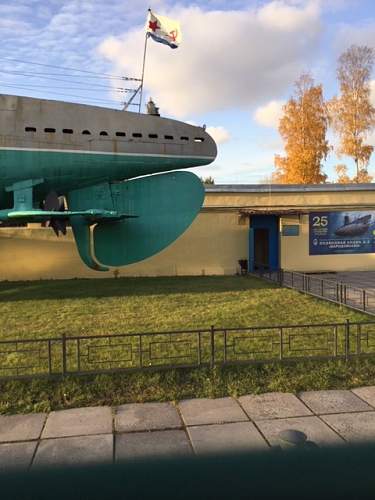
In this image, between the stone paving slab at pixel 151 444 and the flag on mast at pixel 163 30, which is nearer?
the stone paving slab at pixel 151 444

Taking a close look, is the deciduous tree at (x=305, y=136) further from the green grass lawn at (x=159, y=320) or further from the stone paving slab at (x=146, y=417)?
the stone paving slab at (x=146, y=417)

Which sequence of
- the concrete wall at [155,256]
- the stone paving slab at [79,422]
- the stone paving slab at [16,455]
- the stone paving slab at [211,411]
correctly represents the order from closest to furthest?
the stone paving slab at [16,455] → the stone paving slab at [79,422] → the stone paving slab at [211,411] → the concrete wall at [155,256]

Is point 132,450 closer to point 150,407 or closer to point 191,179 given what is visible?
point 150,407

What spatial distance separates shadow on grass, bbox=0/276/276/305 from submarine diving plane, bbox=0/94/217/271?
8.51 feet

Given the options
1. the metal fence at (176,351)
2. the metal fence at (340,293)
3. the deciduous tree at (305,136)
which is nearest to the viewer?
the metal fence at (176,351)

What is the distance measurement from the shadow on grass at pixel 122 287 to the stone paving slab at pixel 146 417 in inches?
334

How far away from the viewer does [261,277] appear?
60.0 ft

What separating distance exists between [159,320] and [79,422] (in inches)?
199

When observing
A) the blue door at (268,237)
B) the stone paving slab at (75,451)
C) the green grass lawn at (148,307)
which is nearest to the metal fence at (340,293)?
the green grass lawn at (148,307)

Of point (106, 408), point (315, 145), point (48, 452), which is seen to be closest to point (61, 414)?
point (106, 408)

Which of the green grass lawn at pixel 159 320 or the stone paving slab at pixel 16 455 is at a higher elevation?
the green grass lawn at pixel 159 320

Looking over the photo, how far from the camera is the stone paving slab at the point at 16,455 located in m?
4.18

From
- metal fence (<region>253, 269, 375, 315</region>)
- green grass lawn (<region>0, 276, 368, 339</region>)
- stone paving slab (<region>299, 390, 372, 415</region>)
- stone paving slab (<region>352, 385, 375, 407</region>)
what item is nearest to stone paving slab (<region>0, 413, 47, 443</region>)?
→ stone paving slab (<region>299, 390, 372, 415</region>)

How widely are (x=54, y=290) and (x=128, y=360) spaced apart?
893 cm
